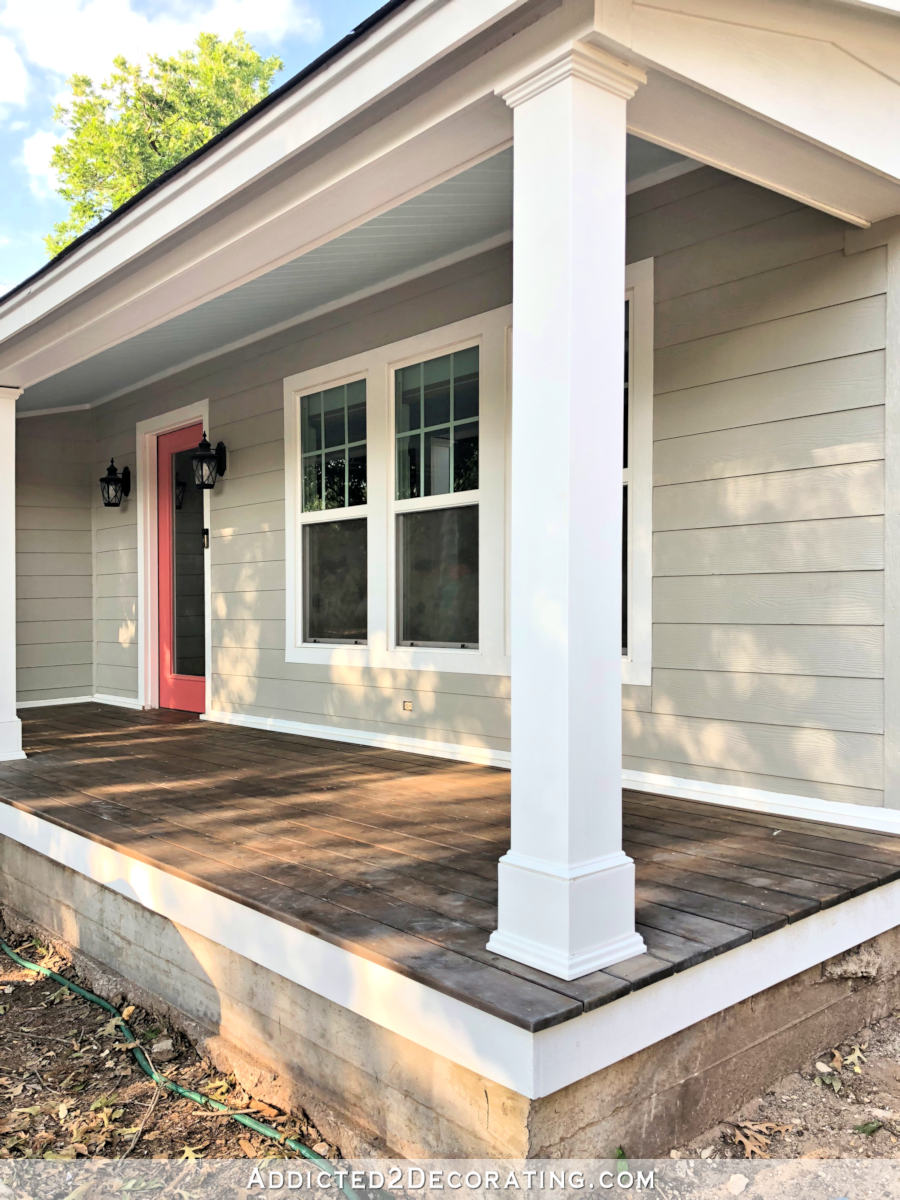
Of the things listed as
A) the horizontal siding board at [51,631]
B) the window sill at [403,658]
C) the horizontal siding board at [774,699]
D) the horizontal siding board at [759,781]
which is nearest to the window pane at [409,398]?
the window sill at [403,658]

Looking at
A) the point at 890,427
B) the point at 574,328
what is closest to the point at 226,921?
the point at 574,328

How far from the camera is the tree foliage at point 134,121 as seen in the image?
787 inches

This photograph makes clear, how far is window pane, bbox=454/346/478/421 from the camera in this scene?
14.4 ft

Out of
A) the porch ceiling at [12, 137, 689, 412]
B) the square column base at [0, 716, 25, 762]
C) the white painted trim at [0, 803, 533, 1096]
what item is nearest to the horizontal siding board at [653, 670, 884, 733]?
the white painted trim at [0, 803, 533, 1096]

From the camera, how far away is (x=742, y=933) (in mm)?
2156

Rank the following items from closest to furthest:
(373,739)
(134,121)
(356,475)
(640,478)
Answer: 1. (640,478)
2. (373,739)
3. (356,475)
4. (134,121)

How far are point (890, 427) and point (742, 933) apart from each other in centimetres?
174

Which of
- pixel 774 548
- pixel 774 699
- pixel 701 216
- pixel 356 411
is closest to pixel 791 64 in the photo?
pixel 701 216

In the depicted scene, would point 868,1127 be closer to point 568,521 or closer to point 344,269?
point 568,521

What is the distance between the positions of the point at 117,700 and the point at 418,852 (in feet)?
16.1

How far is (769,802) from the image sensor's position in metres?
3.32

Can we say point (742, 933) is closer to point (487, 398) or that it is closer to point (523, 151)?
point (523, 151)

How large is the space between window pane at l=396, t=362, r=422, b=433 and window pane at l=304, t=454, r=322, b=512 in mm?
724

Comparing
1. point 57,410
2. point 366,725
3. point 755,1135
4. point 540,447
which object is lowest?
point 755,1135
